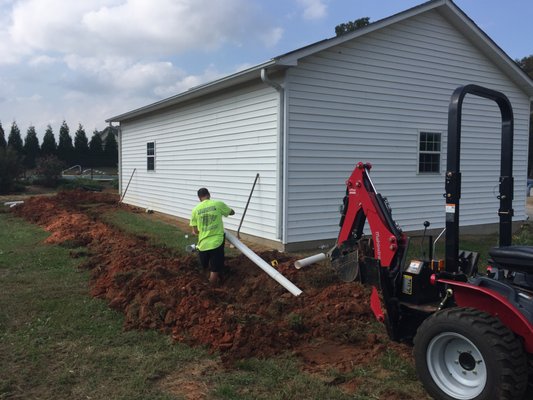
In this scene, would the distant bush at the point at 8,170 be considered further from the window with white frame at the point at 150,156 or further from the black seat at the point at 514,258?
the black seat at the point at 514,258

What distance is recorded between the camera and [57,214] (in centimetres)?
1491

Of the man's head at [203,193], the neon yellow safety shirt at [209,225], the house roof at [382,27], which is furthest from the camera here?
the house roof at [382,27]

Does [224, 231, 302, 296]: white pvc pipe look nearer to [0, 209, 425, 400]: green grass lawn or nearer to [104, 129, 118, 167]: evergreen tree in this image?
[0, 209, 425, 400]: green grass lawn

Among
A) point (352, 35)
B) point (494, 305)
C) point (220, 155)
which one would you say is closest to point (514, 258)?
point (494, 305)

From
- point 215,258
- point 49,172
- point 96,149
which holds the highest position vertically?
point 96,149

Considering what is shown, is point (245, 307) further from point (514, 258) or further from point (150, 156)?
point (150, 156)

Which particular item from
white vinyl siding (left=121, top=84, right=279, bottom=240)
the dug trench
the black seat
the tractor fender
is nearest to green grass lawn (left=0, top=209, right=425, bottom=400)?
the dug trench

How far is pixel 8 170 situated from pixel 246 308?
26.6 meters

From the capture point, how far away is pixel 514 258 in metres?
3.57

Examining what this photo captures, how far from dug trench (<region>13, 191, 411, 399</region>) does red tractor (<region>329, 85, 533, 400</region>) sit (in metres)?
0.75

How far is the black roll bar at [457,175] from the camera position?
3.56m

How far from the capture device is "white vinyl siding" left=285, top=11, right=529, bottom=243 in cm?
991

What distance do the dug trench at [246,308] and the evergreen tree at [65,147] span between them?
132ft

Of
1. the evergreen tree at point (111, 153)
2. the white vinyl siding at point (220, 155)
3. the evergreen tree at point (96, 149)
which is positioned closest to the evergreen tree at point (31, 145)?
the evergreen tree at point (96, 149)
